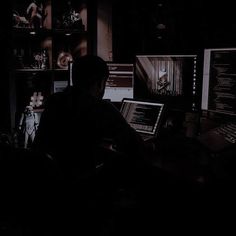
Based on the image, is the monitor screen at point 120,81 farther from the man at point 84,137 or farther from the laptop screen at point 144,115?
the man at point 84,137

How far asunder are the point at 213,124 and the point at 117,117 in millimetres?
694

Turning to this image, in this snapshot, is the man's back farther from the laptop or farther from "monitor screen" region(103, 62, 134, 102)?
"monitor screen" region(103, 62, 134, 102)

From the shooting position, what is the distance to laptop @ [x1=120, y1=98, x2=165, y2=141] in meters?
2.62

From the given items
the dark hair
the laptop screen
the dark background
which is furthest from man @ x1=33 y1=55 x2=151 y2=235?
the dark background

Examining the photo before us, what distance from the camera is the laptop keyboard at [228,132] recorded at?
1.99 metres

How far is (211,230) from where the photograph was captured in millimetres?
2006

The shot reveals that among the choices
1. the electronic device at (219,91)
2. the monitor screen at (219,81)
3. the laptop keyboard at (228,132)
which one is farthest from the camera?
the monitor screen at (219,81)

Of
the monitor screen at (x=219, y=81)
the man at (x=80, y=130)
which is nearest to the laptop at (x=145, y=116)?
the monitor screen at (x=219, y=81)

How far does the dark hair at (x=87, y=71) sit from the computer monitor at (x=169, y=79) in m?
0.62

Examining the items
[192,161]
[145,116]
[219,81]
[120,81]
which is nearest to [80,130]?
[192,161]

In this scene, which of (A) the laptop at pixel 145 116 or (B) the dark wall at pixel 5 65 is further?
(B) the dark wall at pixel 5 65

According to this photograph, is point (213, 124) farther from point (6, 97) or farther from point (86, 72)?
point (6, 97)

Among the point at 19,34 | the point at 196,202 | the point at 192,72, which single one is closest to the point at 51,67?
the point at 19,34

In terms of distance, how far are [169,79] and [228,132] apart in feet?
2.46
